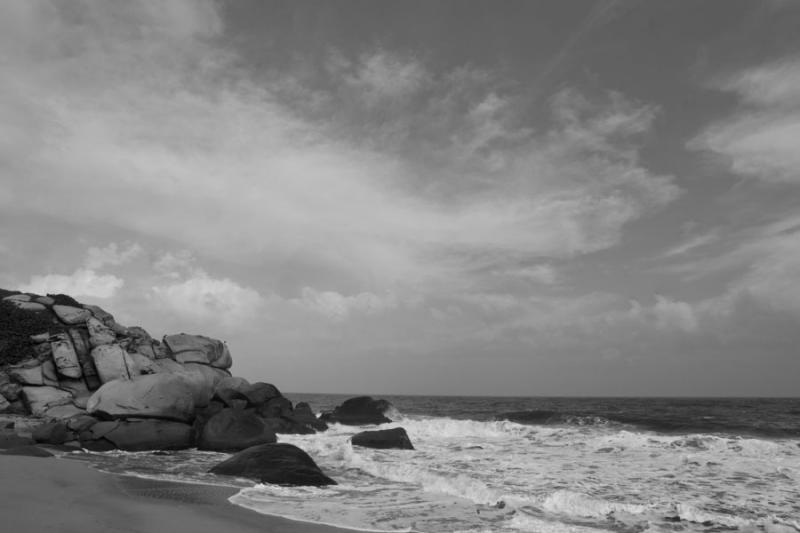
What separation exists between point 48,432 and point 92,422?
1613 mm

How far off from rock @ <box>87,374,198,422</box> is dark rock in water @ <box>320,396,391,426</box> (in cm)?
1574

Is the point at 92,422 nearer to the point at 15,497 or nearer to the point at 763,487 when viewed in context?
the point at 15,497

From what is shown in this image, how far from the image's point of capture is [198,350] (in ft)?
118

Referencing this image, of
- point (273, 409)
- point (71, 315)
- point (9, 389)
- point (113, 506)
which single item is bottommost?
point (113, 506)

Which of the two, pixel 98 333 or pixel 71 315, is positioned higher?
pixel 71 315

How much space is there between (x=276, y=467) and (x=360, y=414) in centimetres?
2531

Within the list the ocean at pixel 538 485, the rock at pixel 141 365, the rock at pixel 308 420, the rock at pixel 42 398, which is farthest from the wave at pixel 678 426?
the rock at pixel 42 398

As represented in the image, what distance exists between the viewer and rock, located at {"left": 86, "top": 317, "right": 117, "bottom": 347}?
102 ft

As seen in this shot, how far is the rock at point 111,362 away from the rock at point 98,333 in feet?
1.78

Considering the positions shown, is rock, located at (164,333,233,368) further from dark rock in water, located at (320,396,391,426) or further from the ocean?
the ocean

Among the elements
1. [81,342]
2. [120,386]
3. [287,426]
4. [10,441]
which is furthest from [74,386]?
[287,426]

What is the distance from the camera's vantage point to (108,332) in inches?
1265

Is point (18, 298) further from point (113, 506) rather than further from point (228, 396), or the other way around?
point (113, 506)

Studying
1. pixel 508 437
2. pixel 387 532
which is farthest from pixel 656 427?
pixel 387 532
